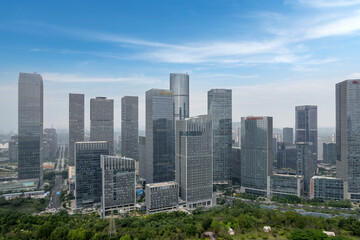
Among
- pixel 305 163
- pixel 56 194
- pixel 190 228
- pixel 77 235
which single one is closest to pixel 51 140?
pixel 56 194

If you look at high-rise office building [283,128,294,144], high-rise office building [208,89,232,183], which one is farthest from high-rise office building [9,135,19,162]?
high-rise office building [283,128,294,144]

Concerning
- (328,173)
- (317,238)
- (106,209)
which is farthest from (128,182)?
(328,173)

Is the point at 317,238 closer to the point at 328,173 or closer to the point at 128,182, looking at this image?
the point at 128,182

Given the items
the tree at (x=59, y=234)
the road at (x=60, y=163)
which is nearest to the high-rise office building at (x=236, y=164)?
the tree at (x=59, y=234)

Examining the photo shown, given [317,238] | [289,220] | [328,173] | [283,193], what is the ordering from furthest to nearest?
[328,173] < [283,193] < [289,220] < [317,238]

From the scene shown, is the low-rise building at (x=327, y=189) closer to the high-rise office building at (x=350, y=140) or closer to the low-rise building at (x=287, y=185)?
the high-rise office building at (x=350, y=140)

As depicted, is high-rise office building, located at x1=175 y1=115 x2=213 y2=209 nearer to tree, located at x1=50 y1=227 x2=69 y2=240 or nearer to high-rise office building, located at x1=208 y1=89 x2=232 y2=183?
high-rise office building, located at x1=208 y1=89 x2=232 y2=183

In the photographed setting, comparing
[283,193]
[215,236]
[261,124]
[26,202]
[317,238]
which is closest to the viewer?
[317,238]

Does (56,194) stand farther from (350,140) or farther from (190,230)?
(350,140)
